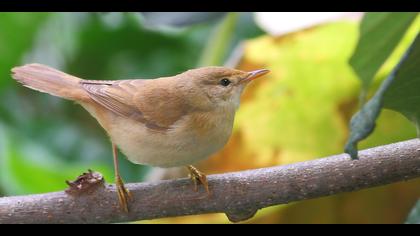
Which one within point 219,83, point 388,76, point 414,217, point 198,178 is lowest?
point 414,217

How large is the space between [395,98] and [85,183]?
90cm

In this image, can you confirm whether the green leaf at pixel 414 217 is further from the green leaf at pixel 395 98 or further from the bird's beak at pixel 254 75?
the bird's beak at pixel 254 75

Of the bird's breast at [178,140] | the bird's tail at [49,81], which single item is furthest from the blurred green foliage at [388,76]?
the bird's tail at [49,81]

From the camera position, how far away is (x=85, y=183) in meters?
1.87

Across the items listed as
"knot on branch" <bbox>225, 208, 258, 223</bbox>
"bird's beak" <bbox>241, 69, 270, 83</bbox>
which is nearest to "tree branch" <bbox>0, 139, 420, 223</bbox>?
"knot on branch" <bbox>225, 208, 258, 223</bbox>

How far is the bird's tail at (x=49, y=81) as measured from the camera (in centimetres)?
230

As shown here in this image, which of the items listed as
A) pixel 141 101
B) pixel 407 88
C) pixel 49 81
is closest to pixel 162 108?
pixel 141 101

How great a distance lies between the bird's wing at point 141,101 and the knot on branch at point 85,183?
345mm

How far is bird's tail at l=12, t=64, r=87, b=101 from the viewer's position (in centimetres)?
230

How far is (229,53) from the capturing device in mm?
3555

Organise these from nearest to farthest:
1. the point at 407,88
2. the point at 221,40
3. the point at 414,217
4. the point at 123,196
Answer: the point at 407,88
the point at 414,217
the point at 123,196
the point at 221,40

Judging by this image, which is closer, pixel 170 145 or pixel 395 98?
pixel 395 98

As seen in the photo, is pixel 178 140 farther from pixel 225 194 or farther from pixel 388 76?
pixel 388 76

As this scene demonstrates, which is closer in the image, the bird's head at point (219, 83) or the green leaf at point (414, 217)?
the green leaf at point (414, 217)
